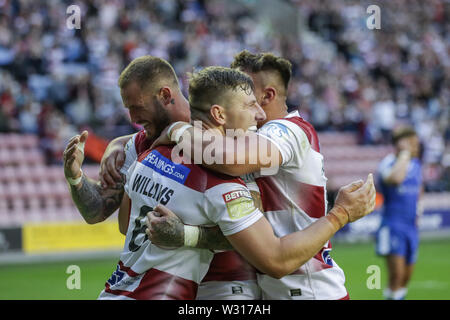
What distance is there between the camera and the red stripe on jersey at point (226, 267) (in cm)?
364

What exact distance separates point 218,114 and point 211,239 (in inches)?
24.2

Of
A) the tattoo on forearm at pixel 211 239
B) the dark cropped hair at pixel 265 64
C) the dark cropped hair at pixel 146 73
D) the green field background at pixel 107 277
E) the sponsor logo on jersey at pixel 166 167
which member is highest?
the dark cropped hair at pixel 265 64

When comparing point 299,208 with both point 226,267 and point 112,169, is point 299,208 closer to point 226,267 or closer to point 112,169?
point 226,267

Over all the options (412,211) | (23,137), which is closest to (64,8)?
(23,137)

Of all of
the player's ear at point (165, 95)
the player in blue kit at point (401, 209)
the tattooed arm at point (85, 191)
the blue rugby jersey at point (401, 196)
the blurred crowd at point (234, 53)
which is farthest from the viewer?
the blurred crowd at point (234, 53)

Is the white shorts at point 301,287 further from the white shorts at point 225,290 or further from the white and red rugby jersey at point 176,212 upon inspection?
the white and red rugby jersey at point 176,212

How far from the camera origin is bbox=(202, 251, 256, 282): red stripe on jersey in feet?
11.9

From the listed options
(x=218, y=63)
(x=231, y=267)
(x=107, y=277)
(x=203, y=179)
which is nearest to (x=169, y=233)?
(x=203, y=179)

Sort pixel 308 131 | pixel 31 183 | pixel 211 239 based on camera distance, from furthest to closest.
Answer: pixel 31 183, pixel 308 131, pixel 211 239

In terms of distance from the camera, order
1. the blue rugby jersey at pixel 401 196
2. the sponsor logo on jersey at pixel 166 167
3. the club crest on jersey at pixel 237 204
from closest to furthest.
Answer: the club crest on jersey at pixel 237 204
the sponsor logo on jersey at pixel 166 167
the blue rugby jersey at pixel 401 196

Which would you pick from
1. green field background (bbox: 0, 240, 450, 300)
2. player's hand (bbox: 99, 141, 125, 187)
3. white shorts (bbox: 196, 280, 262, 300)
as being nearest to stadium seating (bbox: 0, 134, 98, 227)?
green field background (bbox: 0, 240, 450, 300)

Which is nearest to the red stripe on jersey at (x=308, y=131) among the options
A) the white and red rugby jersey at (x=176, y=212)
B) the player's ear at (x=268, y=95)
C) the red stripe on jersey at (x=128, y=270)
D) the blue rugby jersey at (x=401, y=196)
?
the player's ear at (x=268, y=95)

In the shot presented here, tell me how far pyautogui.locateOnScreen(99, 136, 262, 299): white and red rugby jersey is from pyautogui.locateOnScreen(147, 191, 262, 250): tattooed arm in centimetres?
6

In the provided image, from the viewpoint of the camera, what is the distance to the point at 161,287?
3391 mm
